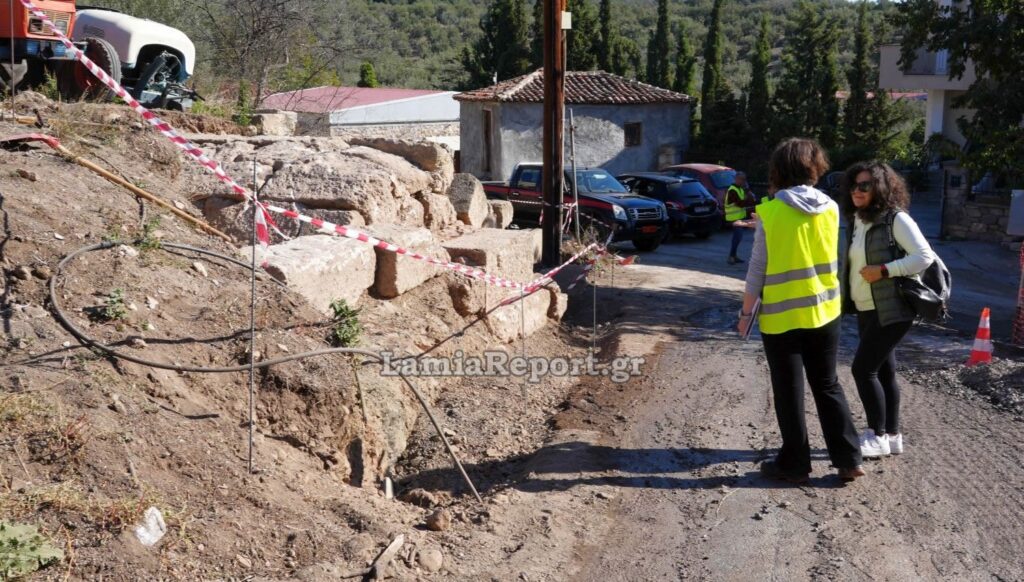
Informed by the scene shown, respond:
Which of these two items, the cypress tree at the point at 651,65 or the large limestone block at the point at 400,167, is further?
the cypress tree at the point at 651,65

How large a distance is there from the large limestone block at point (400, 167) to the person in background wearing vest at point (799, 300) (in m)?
4.62

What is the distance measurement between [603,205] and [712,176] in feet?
19.5

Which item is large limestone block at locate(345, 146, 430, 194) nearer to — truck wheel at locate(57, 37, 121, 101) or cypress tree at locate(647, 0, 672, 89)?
truck wheel at locate(57, 37, 121, 101)

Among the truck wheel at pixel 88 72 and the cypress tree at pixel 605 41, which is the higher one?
the cypress tree at pixel 605 41

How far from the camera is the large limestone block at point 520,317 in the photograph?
916 cm

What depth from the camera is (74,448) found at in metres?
4.12

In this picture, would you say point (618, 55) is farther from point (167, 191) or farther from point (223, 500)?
point (223, 500)

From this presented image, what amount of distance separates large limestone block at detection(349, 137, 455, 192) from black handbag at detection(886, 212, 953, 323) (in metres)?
5.55

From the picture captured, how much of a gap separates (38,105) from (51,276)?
3.79 metres

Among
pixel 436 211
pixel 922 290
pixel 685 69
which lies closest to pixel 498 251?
pixel 436 211

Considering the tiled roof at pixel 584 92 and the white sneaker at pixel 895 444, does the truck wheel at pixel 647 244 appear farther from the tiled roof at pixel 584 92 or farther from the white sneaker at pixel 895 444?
the white sneaker at pixel 895 444

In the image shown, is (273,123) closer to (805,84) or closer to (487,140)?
(487,140)

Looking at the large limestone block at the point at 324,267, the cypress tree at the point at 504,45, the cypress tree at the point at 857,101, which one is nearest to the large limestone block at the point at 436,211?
the large limestone block at the point at 324,267

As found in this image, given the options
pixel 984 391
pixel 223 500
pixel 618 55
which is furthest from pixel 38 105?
pixel 618 55
